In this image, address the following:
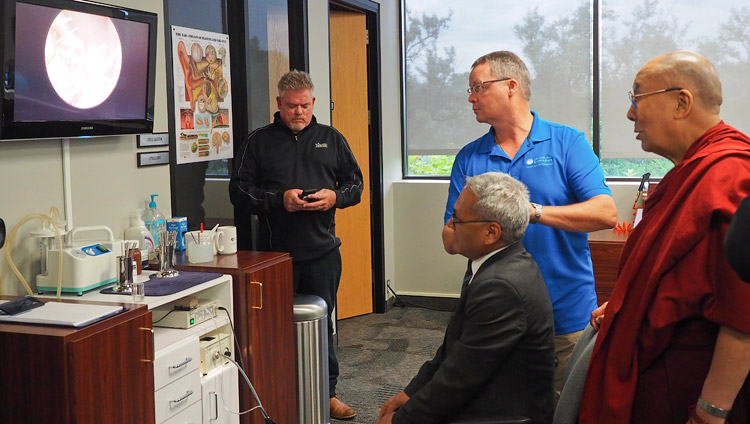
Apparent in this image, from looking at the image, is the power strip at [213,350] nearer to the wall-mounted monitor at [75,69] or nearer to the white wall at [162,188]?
the white wall at [162,188]

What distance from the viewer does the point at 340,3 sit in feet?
16.5

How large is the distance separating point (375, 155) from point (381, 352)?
154 cm

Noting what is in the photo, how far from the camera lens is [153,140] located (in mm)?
3160

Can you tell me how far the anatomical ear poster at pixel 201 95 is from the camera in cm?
335

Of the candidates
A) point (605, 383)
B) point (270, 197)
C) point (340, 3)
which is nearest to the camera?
point (605, 383)

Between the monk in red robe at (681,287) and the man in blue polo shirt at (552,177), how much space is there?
0.69m

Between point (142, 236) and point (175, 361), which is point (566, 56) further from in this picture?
point (175, 361)

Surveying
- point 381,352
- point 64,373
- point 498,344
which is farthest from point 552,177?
point 381,352

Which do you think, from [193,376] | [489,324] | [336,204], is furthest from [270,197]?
[489,324]

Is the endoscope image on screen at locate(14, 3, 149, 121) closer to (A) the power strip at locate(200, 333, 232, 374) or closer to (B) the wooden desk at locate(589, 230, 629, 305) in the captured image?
(A) the power strip at locate(200, 333, 232, 374)

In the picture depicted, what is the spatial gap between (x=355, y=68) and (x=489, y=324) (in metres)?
3.78

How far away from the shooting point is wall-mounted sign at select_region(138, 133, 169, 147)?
3.09 metres

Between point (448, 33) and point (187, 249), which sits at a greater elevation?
point (448, 33)

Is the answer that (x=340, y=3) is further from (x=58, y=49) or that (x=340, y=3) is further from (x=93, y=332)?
(x=93, y=332)
